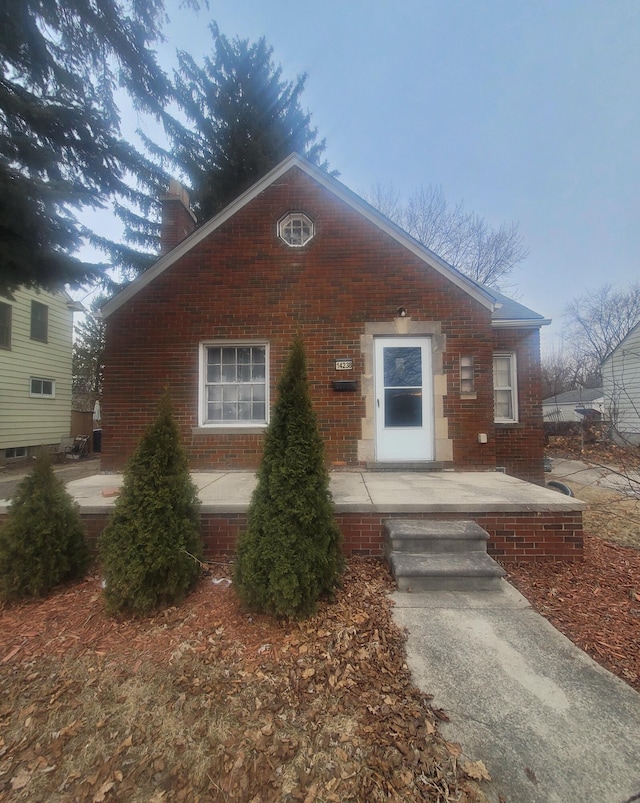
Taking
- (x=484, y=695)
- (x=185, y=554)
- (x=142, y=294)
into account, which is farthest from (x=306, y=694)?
(x=142, y=294)

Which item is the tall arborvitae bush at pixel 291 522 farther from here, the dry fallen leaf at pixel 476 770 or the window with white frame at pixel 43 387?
the window with white frame at pixel 43 387

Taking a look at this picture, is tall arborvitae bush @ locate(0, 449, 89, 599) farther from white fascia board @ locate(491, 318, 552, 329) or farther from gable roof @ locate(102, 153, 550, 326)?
white fascia board @ locate(491, 318, 552, 329)

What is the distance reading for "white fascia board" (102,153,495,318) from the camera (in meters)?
6.33

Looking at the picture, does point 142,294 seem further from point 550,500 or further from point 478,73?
point 478,73

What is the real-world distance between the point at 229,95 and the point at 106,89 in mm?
10257

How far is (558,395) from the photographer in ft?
108

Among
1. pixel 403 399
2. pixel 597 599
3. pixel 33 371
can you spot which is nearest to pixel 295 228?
pixel 403 399

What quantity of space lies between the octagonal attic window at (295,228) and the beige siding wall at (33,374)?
9492mm

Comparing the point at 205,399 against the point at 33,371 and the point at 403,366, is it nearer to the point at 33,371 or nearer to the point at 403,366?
the point at 403,366

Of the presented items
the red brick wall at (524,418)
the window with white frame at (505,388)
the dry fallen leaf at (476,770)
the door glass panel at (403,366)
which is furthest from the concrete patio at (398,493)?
the window with white frame at (505,388)

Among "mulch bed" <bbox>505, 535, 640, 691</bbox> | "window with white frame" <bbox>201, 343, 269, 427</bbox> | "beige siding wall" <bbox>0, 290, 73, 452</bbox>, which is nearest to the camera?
"mulch bed" <bbox>505, 535, 640, 691</bbox>

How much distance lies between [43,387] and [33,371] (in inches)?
33.1

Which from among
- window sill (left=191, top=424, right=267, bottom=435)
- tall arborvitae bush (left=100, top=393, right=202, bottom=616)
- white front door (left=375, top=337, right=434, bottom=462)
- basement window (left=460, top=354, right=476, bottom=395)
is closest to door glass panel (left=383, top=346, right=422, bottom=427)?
white front door (left=375, top=337, right=434, bottom=462)

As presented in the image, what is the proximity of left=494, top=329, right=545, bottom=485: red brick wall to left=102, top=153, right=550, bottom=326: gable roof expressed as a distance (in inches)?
64.6
